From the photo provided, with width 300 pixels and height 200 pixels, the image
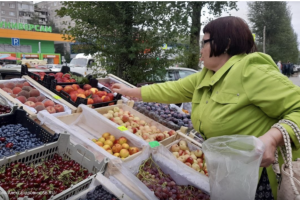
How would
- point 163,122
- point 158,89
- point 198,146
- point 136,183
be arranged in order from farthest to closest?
point 163,122, point 198,146, point 158,89, point 136,183

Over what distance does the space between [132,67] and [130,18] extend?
3.73 feet

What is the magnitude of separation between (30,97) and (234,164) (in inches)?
125

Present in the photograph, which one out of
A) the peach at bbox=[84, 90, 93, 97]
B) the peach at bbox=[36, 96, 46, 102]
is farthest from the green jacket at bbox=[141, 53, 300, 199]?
the peach at bbox=[36, 96, 46, 102]

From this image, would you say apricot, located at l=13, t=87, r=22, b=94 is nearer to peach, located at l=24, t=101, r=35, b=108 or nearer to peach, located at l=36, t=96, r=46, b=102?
peach, located at l=36, t=96, r=46, b=102

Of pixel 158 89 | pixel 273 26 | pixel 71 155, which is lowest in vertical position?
pixel 71 155

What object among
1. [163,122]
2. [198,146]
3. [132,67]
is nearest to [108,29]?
[132,67]

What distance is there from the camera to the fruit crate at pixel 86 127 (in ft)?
8.20

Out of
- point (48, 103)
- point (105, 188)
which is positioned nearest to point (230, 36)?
point (105, 188)

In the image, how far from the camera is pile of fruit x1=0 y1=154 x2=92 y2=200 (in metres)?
1.60

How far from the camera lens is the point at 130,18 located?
18.9 feet

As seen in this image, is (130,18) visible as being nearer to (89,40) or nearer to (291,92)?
(89,40)

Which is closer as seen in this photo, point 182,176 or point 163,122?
point 182,176

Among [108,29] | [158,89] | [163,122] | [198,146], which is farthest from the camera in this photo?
[108,29]

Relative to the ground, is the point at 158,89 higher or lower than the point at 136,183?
higher
